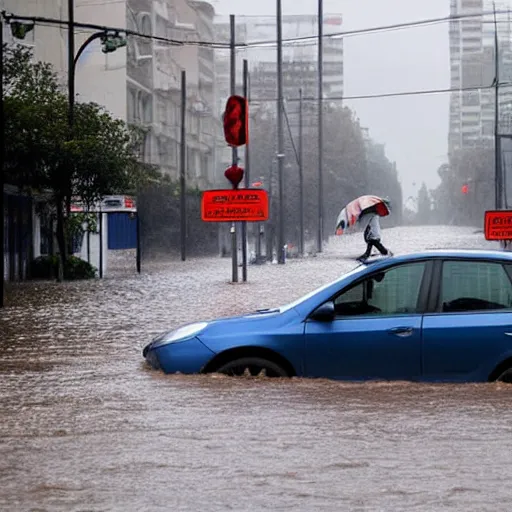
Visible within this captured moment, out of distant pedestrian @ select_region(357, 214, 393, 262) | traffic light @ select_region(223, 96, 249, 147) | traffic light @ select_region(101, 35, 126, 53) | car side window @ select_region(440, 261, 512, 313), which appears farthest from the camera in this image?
distant pedestrian @ select_region(357, 214, 393, 262)

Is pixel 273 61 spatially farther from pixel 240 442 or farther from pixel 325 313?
pixel 240 442

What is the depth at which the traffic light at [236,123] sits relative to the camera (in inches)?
1196

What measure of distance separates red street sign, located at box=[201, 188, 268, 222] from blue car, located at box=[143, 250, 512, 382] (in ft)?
65.4

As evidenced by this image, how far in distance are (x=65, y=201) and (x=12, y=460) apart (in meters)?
28.4

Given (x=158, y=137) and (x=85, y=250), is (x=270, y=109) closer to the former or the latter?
(x=158, y=137)

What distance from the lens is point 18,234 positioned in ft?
119

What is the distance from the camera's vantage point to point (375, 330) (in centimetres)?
1029

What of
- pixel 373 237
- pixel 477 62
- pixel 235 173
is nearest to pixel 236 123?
pixel 235 173

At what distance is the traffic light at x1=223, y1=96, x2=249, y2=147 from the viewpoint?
30391 millimetres

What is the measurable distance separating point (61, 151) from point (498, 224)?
35.9ft

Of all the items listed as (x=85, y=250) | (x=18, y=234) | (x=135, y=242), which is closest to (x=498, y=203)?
(x=135, y=242)

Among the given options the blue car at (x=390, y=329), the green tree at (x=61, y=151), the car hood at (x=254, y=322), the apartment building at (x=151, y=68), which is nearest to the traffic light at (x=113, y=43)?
the green tree at (x=61, y=151)

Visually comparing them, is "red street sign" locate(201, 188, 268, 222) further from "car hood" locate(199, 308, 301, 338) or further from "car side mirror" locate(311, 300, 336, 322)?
"car side mirror" locate(311, 300, 336, 322)

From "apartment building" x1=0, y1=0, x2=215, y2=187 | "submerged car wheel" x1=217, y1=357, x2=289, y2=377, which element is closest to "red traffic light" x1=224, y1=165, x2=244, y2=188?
"submerged car wheel" x1=217, y1=357, x2=289, y2=377
